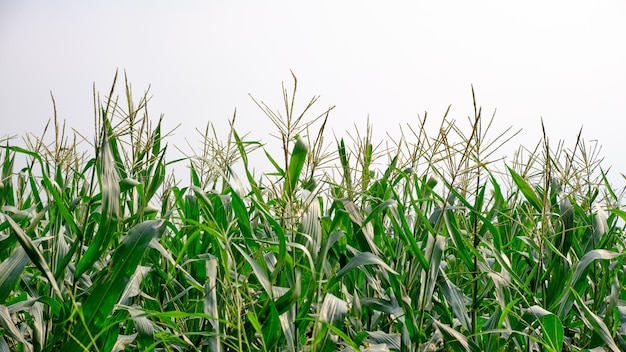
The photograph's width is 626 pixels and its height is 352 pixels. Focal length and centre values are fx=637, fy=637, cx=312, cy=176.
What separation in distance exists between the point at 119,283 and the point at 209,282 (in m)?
0.22

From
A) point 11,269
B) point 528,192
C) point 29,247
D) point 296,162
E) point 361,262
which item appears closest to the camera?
point 29,247

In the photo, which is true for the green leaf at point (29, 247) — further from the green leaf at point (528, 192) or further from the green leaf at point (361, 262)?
the green leaf at point (528, 192)

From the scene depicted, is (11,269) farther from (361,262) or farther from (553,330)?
(553,330)

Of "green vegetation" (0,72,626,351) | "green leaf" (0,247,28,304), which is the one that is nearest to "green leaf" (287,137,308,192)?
"green vegetation" (0,72,626,351)

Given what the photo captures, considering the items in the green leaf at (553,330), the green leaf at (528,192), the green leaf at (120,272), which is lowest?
the green leaf at (553,330)

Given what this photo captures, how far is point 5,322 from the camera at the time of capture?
4.58ft

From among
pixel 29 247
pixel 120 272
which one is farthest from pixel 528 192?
pixel 29 247

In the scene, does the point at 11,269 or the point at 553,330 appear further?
the point at 553,330

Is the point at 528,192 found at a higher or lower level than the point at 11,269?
higher

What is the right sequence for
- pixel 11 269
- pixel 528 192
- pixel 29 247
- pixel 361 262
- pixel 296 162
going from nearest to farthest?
pixel 29 247 → pixel 11 269 → pixel 361 262 → pixel 296 162 → pixel 528 192

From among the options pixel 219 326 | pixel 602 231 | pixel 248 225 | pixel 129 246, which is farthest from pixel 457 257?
pixel 129 246

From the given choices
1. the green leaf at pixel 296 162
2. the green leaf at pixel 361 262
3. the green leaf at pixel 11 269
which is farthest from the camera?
the green leaf at pixel 296 162

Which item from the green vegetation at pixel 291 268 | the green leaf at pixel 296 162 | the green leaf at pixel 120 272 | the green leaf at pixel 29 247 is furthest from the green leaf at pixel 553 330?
the green leaf at pixel 29 247

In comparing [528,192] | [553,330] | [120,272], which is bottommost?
[553,330]
